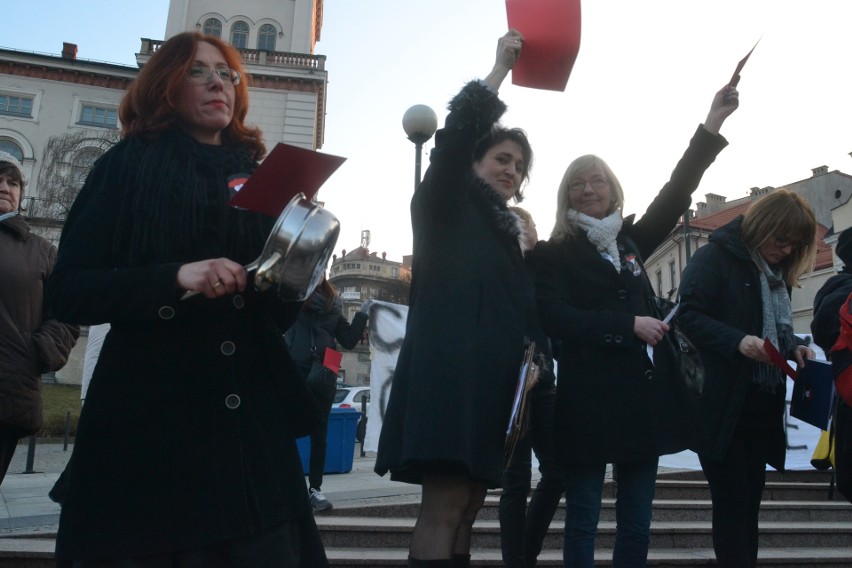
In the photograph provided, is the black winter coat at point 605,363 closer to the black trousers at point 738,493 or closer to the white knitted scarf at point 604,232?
the white knitted scarf at point 604,232

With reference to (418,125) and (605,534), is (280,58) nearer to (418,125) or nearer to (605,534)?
(418,125)

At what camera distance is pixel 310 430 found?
1.81 meters

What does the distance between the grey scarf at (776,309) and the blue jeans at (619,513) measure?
3.01 ft

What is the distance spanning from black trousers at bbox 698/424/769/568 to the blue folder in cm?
22

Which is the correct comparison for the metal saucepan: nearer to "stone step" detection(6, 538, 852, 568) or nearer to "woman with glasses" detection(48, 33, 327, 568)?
"woman with glasses" detection(48, 33, 327, 568)

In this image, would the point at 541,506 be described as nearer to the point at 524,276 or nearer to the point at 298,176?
the point at 524,276

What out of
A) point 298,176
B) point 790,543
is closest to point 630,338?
point 298,176

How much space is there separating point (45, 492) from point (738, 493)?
538cm

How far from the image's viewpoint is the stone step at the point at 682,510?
5.05 m

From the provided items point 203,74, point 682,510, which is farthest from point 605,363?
point 682,510

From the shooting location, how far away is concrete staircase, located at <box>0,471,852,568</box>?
14.0 feet

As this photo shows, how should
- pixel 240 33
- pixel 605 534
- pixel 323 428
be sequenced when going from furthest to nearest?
pixel 240 33, pixel 323 428, pixel 605 534

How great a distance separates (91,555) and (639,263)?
2.61m

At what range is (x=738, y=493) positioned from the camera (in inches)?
133
